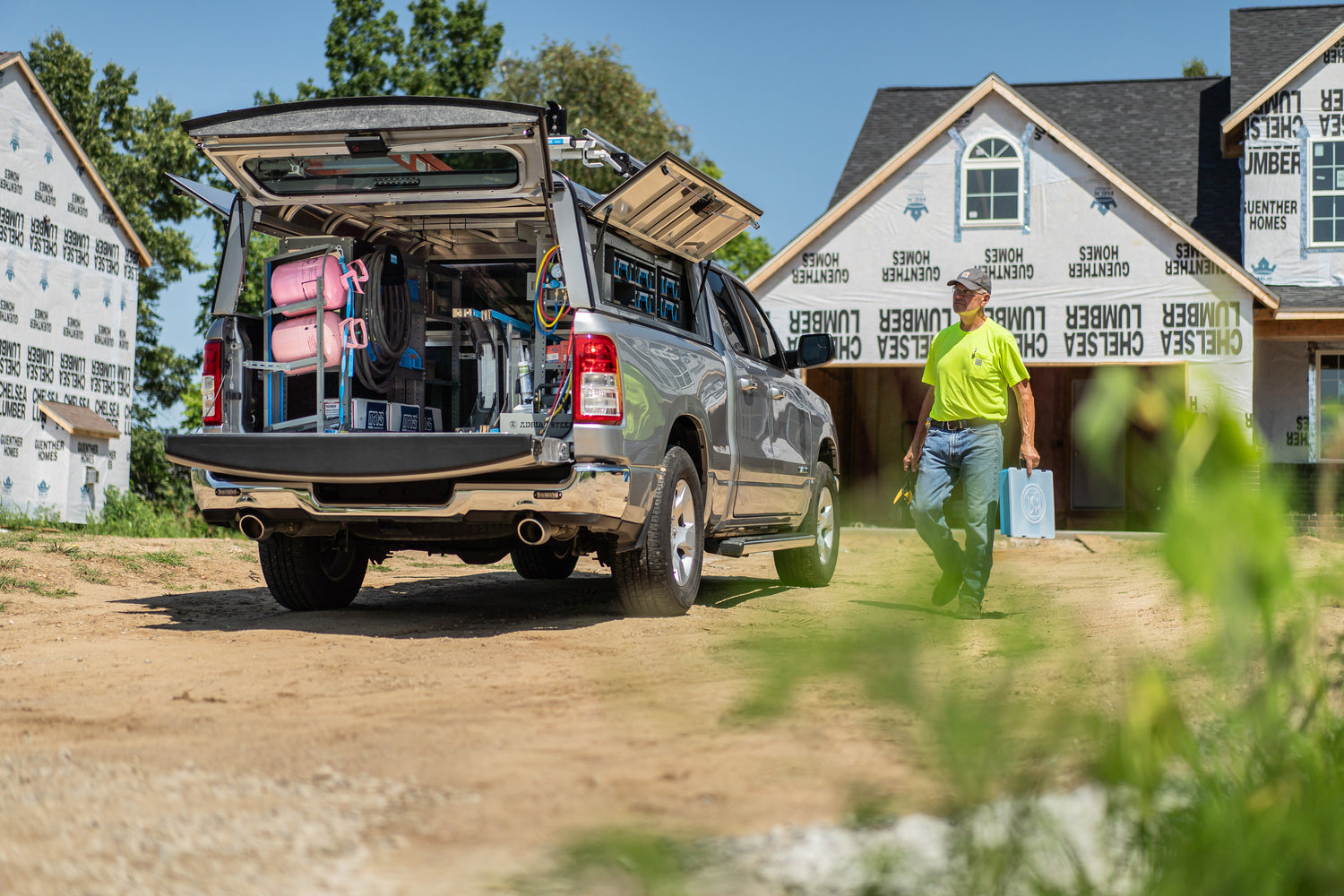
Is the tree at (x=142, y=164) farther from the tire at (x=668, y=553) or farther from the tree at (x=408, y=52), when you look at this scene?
the tire at (x=668, y=553)

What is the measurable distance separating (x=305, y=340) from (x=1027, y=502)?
4.41 metres

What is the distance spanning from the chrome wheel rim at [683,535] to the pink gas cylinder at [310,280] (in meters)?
2.01

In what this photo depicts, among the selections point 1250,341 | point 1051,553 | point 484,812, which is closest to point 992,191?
point 1250,341

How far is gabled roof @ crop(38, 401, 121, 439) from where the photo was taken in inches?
898

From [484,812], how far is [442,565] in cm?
840

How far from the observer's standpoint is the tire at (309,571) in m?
7.27

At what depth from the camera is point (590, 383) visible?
6078 millimetres

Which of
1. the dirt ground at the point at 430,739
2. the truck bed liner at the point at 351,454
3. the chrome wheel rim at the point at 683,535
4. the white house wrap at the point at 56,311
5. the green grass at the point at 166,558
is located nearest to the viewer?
the dirt ground at the point at 430,739

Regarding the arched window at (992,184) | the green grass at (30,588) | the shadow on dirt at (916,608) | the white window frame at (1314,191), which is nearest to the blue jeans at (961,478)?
the green grass at (30,588)

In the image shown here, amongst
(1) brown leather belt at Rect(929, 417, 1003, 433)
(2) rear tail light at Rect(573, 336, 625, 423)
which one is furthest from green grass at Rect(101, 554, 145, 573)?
(1) brown leather belt at Rect(929, 417, 1003, 433)

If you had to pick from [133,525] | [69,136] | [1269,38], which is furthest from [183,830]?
[69,136]

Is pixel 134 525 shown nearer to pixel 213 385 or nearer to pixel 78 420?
pixel 78 420

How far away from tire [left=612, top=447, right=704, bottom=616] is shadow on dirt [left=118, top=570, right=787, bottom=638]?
0.89ft

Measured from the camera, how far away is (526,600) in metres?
8.38
